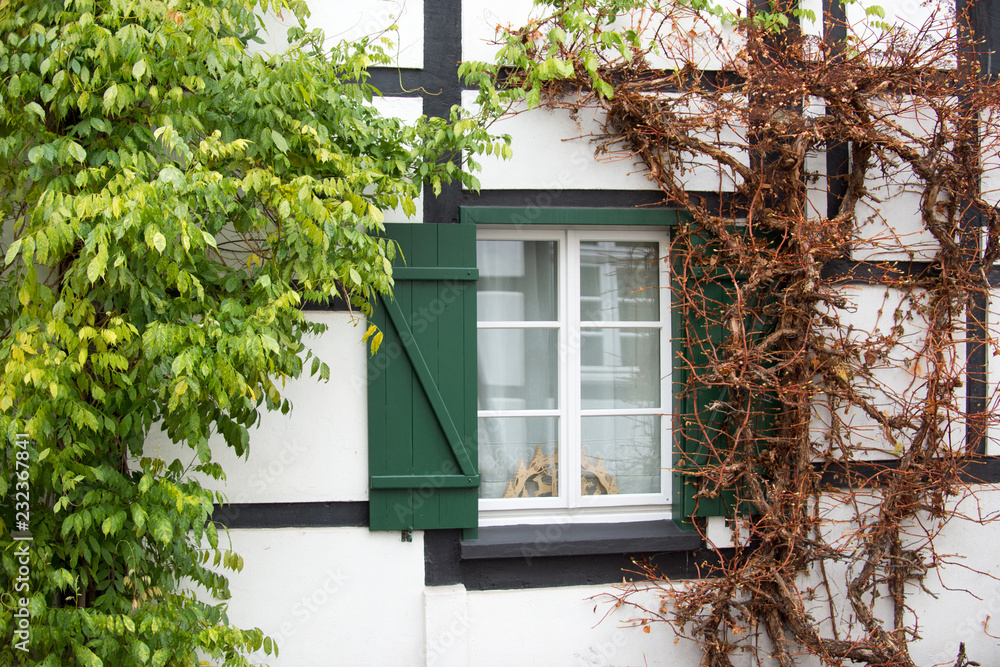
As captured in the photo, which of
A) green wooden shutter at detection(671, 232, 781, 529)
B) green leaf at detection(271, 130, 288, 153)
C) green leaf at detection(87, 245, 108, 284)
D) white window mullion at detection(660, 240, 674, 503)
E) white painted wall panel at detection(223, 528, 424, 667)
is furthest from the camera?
white window mullion at detection(660, 240, 674, 503)

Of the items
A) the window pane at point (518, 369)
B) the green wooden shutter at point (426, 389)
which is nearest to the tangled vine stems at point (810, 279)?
the window pane at point (518, 369)

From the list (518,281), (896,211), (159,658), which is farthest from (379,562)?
(896,211)

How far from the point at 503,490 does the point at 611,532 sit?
20.7 inches

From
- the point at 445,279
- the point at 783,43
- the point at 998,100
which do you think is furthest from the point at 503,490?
the point at 998,100

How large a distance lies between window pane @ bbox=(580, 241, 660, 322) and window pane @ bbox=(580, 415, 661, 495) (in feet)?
1.62

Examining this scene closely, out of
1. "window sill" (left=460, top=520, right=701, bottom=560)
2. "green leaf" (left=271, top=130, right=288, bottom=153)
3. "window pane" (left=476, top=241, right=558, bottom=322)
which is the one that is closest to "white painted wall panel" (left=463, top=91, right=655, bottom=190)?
"window pane" (left=476, top=241, right=558, bottom=322)

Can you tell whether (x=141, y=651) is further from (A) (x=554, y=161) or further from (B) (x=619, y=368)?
(A) (x=554, y=161)

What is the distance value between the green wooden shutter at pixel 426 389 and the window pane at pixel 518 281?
209 millimetres

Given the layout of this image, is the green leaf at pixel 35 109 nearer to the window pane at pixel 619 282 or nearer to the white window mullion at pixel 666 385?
the window pane at pixel 619 282

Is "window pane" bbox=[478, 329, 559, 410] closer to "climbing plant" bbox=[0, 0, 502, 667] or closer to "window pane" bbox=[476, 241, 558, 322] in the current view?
"window pane" bbox=[476, 241, 558, 322]

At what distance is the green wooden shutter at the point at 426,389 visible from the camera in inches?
114

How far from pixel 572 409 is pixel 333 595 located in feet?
4.32

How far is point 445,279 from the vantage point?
9.59 ft

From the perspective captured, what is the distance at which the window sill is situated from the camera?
2.96 metres
